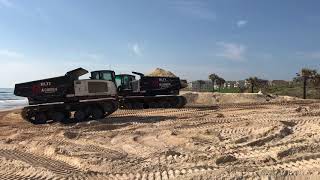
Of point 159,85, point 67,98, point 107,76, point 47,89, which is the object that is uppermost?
point 107,76

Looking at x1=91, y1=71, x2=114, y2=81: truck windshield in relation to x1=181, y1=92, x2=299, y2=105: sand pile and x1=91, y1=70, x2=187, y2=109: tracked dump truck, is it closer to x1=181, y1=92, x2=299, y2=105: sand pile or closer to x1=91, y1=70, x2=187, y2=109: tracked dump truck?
x1=91, y1=70, x2=187, y2=109: tracked dump truck

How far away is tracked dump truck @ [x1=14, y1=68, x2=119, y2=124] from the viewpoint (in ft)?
70.4

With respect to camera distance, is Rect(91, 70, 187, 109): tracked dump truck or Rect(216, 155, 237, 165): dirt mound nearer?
Rect(216, 155, 237, 165): dirt mound

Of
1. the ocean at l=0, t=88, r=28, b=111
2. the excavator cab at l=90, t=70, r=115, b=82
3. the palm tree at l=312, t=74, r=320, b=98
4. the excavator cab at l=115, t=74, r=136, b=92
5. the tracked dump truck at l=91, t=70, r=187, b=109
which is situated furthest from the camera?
the ocean at l=0, t=88, r=28, b=111

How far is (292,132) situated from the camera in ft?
45.3

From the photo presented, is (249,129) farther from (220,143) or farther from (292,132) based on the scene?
(220,143)

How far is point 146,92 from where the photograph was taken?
1177 inches

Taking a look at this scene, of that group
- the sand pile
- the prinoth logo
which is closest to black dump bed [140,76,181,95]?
the sand pile

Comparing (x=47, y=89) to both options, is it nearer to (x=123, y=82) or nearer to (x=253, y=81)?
(x=123, y=82)

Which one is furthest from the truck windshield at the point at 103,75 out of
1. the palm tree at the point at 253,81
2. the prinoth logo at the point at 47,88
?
the palm tree at the point at 253,81

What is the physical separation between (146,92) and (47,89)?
9.26 metres

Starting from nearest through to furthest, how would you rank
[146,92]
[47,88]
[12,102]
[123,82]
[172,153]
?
1. [172,153]
2. [47,88]
3. [146,92]
4. [123,82]
5. [12,102]

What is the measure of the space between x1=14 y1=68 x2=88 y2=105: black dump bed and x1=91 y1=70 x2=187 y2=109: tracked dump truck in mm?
8132

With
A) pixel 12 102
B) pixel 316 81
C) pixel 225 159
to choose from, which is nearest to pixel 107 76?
pixel 225 159
